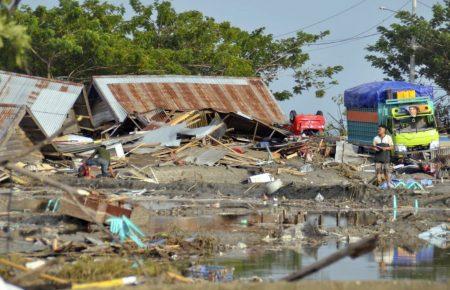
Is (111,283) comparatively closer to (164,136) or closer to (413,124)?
(164,136)

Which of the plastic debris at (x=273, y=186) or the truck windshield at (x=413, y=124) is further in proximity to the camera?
the truck windshield at (x=413, y=124)

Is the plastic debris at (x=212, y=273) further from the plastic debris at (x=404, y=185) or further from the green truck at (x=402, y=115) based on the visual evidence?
the green truck at (x=402, y=115)

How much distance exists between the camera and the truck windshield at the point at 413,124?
1335 inches

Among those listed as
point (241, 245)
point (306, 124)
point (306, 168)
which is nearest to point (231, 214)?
point (241, 245)

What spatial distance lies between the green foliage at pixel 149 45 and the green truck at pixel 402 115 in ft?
40.1

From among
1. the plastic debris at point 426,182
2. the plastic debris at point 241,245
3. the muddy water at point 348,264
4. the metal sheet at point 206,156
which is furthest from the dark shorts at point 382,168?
the plastic debris at point 241,245

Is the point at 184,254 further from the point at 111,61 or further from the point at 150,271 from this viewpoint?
the point at 111,61

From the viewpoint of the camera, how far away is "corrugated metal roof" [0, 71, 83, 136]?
110 feet

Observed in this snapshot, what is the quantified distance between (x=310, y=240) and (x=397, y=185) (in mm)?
8425

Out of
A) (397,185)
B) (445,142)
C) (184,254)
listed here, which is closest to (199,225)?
(184,254)

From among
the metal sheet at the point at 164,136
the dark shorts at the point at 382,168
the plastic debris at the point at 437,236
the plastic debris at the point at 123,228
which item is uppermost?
the metal sheet at the point at 164,136

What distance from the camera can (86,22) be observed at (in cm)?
4338

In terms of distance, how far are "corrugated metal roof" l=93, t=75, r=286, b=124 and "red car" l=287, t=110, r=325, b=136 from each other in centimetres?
98

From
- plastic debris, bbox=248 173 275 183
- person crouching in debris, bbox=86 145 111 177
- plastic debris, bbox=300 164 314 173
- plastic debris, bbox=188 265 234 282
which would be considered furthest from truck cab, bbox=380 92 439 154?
plastic debris, bbox=188 265 234 282
